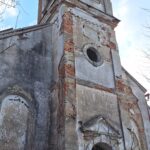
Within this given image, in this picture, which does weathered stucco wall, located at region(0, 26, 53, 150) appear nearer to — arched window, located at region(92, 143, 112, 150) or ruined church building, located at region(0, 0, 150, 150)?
ruined church building, located at region(0, 0, 150, 150)

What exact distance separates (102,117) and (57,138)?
77.9 inches

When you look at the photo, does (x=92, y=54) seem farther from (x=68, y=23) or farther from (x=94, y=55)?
(x=68, y=23)

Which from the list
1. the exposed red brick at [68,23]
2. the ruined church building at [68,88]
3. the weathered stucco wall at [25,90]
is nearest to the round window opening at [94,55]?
the ruined church building at [68,88]

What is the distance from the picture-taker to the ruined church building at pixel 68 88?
922cm

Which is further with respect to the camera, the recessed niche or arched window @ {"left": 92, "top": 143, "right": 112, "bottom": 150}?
the recessed niche

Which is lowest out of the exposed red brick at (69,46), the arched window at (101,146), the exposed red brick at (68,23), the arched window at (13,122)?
the arched window at (101,146)

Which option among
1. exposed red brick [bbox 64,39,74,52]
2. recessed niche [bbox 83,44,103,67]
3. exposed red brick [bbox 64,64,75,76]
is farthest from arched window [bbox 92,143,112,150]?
exposed red brick [bbox 64,39,74,52]

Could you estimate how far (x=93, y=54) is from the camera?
1181cm

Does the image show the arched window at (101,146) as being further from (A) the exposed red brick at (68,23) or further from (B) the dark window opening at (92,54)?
(A) the exposed red brick at (68,23)

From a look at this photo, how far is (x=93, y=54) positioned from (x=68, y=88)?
2.81 meters

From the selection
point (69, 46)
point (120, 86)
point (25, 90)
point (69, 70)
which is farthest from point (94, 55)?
point (25, 90)

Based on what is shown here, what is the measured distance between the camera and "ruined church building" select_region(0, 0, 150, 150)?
9.22 m

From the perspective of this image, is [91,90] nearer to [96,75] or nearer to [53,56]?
[96,75]

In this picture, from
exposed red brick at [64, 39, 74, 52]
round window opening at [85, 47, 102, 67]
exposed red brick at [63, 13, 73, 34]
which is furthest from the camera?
round window opening at [85, 47, 102, 67]
